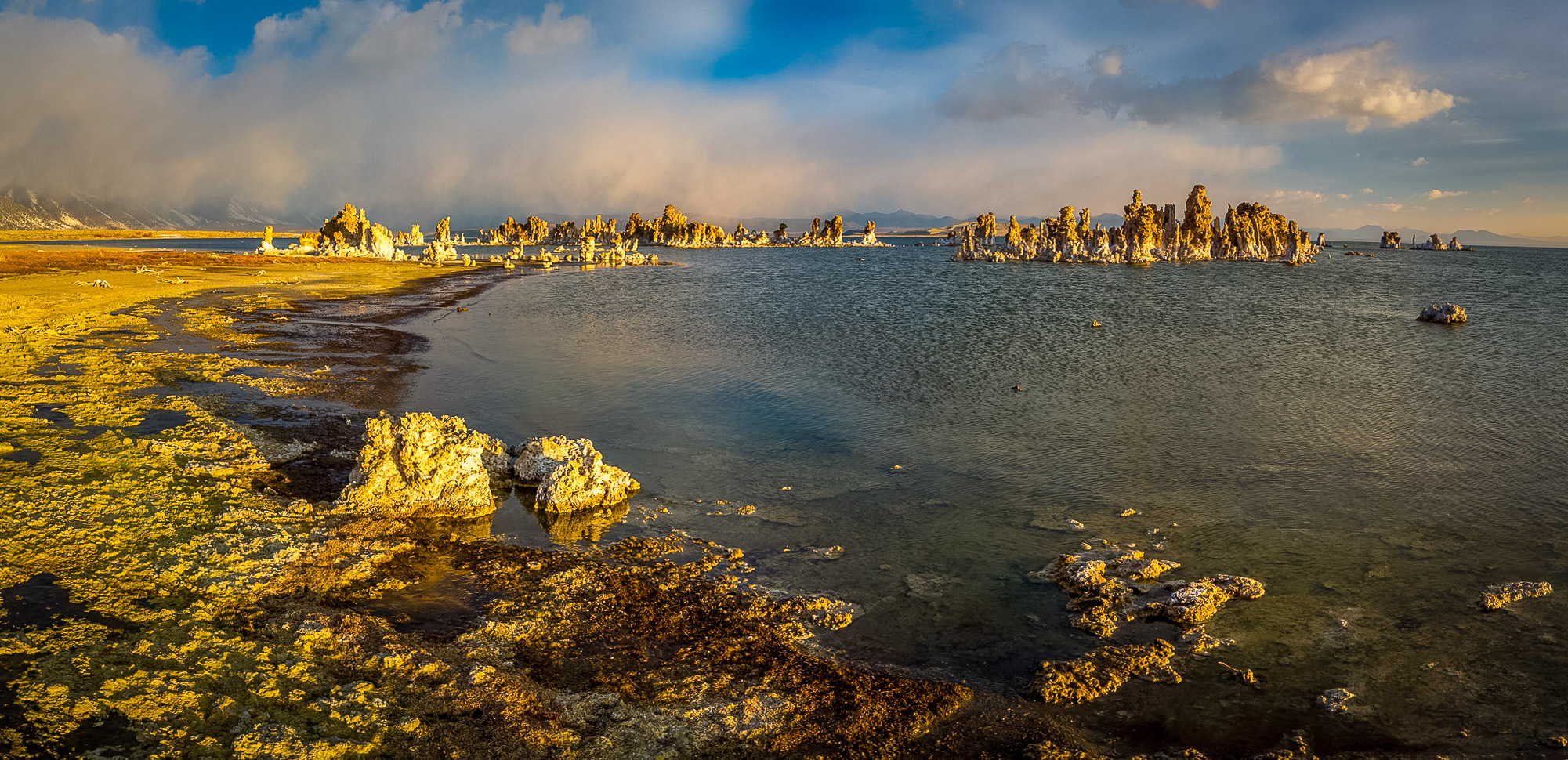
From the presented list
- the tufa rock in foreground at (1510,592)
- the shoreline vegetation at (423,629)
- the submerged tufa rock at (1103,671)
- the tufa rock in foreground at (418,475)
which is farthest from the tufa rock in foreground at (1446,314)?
the tufa rock in foreground at (418,475)

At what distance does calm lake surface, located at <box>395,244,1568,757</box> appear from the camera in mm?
8492

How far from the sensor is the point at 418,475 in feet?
42.1

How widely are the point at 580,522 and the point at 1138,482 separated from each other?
11460mm

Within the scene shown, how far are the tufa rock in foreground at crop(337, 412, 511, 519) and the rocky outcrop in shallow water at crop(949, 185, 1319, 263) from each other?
12017 cm

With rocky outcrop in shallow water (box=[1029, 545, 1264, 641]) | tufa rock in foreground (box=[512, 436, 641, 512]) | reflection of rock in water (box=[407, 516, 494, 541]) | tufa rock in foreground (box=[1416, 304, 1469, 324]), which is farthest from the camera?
tufa rock in foreground (box=[1416, 304, 1469, 324])

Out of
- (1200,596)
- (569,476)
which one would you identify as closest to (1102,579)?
(1200,596)

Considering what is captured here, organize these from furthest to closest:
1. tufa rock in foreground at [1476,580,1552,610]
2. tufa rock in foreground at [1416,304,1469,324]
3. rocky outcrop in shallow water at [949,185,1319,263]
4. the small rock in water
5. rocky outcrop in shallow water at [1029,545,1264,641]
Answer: rocky outcrop in shallow water at [949,185,1319,263] → tufa rock in foreground at [1416,304,1469,324] → tufa rock in foreground at [1476,580,1552,610] → rocky outcrop in shallow water at [1029,545,1264,641] → the small rock in water

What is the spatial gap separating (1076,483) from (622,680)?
11.0 metres

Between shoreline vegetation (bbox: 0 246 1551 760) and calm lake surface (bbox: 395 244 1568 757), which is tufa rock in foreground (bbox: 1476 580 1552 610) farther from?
calm lake surface (bbox: 395 244 1568 757)

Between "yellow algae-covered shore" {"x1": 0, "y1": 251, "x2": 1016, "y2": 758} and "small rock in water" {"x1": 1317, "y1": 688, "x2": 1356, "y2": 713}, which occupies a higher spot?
"yellow algae-covered shore" {"x1": 0, "y1": 251, "x2": 1016, "y2": 758}

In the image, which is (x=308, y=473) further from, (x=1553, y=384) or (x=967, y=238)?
(x=967, y=238)

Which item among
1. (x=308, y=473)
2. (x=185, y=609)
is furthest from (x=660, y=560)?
(x=308, y=473)

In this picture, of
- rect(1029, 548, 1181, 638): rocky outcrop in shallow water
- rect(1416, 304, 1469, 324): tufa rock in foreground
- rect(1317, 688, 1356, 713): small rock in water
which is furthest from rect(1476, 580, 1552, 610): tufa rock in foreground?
rect(1416, 304, 1469, 324): tufa rock in foreground

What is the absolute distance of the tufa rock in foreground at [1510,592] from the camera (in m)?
10.2
